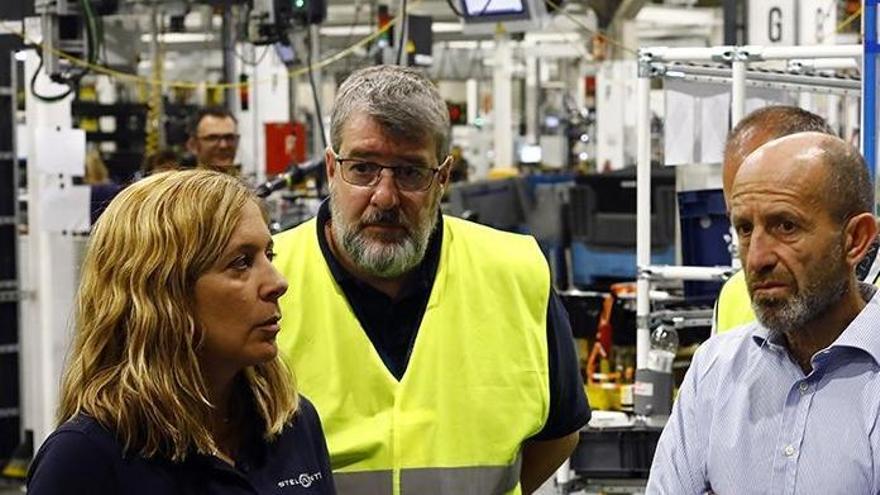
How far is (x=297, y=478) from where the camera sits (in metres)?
2.25

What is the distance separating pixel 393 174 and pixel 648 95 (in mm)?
2266

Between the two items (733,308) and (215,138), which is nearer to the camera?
(733,308)

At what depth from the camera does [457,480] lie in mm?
2797

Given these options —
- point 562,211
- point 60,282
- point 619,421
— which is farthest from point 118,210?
point 562,211

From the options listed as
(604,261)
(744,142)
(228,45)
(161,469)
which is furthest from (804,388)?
(228,45)

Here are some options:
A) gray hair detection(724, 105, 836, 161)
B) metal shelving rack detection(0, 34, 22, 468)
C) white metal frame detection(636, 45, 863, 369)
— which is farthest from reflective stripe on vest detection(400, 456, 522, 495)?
metal shelving rack detection(0, 34, 22, 468)

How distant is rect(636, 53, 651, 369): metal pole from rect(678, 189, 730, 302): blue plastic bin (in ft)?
0.77

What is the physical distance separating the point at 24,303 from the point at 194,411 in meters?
6.67

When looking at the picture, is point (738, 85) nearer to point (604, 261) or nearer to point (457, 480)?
point (457, 480)

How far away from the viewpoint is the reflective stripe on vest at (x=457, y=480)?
2775 millimetres

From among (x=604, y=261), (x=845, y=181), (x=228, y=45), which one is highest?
(x=228, y=45)

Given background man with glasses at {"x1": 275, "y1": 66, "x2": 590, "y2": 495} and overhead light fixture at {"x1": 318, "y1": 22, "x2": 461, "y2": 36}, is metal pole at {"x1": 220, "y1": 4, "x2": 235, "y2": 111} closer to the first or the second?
background man with glasses at {"x1": 275, "y1": 66, "x2": 590, "y2": 495}

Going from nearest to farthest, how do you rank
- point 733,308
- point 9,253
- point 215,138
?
point 733,308 → point 215,138 → point 9,253

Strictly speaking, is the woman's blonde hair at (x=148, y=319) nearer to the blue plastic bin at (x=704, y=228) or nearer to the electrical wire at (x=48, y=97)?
the blue plastic bin at (x=704, y=228)
